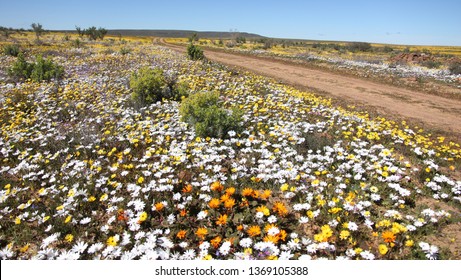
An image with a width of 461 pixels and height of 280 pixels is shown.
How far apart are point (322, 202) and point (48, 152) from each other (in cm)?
585

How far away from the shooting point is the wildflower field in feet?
12.3

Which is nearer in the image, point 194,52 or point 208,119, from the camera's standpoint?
point 208,119

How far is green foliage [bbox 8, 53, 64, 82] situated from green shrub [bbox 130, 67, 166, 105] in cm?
596

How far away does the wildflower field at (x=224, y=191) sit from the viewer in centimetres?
376

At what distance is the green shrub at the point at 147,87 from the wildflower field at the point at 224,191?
46.8 inches

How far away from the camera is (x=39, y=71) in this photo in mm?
13477

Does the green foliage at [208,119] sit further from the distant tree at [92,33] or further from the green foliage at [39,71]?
the distant tree at [92,33]

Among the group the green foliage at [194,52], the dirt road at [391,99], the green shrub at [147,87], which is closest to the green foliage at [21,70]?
the green shrub at [147,87]

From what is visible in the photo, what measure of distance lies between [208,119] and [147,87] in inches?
155

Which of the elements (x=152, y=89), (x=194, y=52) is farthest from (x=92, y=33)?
(x=152, y=89)

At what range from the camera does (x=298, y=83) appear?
1605 centimetres

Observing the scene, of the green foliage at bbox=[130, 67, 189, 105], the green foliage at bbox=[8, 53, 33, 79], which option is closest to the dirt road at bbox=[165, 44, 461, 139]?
the green foliage at bbox=[130, 67, 189, 105]

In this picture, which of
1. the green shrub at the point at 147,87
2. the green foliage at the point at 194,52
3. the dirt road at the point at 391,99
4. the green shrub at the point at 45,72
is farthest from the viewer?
the green foliage at the point at 194,52

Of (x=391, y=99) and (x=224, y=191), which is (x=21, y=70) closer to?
(x=224, y=191)
